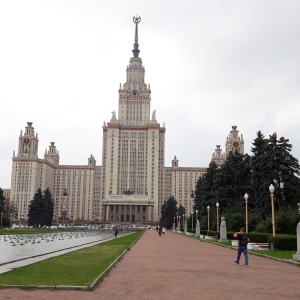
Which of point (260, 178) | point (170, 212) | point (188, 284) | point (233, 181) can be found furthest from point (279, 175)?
point (170, 212)

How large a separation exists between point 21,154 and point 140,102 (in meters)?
61.3

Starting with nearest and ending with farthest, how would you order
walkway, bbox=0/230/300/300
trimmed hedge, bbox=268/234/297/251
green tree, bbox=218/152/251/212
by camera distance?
walkway, bbox=0/230/300/300 < trimmed hedge, bbox=268/234/297/251 < green tree, bbox=218/152/251/212

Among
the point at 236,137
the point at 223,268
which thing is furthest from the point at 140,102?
the point at 223,268

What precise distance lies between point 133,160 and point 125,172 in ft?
22.1

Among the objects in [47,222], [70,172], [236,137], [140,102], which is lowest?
[47,222]

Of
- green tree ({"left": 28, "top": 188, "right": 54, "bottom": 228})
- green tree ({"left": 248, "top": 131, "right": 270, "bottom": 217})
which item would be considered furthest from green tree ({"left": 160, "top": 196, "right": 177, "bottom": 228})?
green tree ({"left": 248, "top": 131, "right": 270, "bottom": 217})

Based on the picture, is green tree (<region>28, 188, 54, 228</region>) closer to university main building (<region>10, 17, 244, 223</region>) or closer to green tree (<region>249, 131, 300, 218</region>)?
university main building (<region>10, 17, 244, 223</region>)

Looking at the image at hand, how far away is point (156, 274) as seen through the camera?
14.4 metres

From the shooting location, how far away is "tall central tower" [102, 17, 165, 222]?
17462 centimetres

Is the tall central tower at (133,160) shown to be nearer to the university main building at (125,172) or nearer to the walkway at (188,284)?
the university main building at (125,172)

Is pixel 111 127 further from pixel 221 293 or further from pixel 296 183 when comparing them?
pixel 221 293

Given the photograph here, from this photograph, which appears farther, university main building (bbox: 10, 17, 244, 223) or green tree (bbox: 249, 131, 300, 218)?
university main building (bbox: 10, 17, 244, 223)

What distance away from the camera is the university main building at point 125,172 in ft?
575

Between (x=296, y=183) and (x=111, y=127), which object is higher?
(x=111, y=127)
